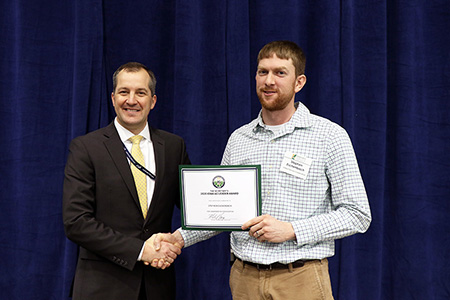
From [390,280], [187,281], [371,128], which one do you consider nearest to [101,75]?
[187,281]

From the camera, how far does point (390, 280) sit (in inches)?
108

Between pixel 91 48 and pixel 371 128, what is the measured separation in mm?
1923

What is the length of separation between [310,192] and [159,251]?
0.71m

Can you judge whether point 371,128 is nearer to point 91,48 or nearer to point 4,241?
point 91,48

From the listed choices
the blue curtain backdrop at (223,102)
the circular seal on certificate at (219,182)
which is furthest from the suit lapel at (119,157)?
the blue curtain backdrop at (223,102)

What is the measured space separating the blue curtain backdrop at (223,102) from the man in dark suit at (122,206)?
711mm

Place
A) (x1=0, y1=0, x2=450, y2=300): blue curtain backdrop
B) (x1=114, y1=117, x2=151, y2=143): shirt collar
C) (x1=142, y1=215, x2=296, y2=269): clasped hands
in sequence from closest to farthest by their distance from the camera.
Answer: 1. (x1=142, y1=215, x2=296, y2=269): clasped hands
2. (x1=114, y1=117, x2=151, y2=143): shirt collar
3. (x1=0, y1=0, x2=450, y2=300): blue curtain backdrop

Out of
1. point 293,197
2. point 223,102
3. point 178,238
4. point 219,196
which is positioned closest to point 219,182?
point 219,196

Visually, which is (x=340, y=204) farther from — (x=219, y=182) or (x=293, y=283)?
(x=219, y=182)

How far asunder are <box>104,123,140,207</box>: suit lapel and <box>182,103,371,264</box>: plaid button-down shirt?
536mm

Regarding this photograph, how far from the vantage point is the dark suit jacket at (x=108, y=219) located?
177 cm

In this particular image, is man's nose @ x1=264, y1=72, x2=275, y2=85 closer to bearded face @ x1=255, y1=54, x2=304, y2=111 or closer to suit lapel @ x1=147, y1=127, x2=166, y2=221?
bearded face @ x1=255, y1=54, x2=304, y2=111

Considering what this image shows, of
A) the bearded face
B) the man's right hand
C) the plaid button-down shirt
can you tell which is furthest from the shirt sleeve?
the man's right hand

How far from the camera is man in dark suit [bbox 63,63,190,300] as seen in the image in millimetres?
1778
